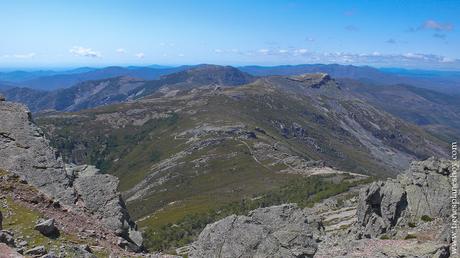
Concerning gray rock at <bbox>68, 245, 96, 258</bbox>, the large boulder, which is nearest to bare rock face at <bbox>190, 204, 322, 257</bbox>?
the large boulder

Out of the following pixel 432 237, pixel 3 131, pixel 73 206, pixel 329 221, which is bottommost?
pixel 329 221

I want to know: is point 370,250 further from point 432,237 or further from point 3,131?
point 3,131

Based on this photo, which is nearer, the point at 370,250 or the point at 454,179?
the point at 370,250

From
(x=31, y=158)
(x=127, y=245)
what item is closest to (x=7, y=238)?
(x=127, y=245)

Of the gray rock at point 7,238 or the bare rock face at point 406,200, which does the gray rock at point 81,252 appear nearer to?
A: the gray rock at point 7,238

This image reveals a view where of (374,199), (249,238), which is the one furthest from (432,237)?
(249,238)

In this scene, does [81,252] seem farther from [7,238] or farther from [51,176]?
[51,176]

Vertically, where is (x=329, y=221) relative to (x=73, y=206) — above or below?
below

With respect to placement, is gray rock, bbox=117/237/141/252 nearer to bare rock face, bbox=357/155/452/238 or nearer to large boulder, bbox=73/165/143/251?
large boulder, bbox=73/165/143/251

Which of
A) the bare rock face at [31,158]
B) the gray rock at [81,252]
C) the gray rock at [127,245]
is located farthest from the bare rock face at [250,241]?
the bare rock face at [31,158]
